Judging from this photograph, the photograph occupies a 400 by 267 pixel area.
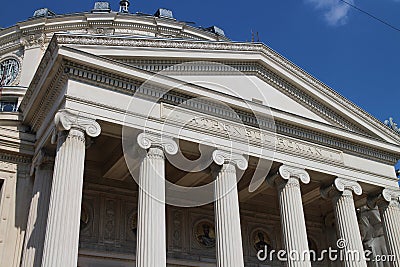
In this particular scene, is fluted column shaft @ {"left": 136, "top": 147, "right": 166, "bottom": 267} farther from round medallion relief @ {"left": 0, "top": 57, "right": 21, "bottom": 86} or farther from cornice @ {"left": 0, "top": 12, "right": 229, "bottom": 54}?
round medallion relief @ {"left": 0, "top": 57, "right": 21, "bottom": 86}

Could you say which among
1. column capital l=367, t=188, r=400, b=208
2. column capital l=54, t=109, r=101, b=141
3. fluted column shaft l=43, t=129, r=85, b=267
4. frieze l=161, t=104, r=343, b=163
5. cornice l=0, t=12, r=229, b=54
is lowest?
fluted column shaft l=43, t=129, r=85, b=267

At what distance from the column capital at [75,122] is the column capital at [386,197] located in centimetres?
951

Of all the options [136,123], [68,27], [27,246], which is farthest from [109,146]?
[68,27]

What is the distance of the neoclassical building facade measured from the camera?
11188 millimetres

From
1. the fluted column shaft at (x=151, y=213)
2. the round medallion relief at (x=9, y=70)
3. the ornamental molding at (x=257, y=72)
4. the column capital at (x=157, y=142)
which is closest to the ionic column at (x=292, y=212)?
the ornamental molding at (x=257, y=72)

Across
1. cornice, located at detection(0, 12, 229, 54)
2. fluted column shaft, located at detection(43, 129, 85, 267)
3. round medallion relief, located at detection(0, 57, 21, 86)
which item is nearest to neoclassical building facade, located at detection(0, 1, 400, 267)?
fluted column shaft, located at detection(43, 129, 85, 267)

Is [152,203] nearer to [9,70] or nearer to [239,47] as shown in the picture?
[239,47]

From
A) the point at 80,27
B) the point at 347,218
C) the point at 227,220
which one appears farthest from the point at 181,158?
the point at 80,27

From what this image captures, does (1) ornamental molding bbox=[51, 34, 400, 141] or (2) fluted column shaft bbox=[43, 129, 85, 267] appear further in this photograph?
(1) ornamental molding bbox=[51, 34, 400, 141]

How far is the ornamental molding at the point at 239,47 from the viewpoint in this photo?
1225cm

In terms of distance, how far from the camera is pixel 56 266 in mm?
9289

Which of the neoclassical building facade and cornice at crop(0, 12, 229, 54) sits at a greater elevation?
cornice at crop(0, 12, 229, 54)

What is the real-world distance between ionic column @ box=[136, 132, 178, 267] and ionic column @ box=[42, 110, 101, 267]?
1.38 metres

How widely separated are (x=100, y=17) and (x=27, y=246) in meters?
14.0
